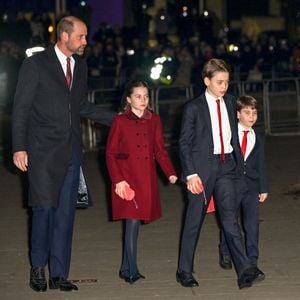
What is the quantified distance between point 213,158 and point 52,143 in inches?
45.9

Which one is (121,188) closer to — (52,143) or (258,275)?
(52,143)

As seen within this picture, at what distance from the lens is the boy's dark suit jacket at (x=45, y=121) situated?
26.4ft

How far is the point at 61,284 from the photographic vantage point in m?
8.16

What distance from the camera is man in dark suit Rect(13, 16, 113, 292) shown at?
8.04 m

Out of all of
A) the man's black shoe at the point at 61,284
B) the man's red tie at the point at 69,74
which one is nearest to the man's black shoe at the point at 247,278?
the man's black shoe at the point at 61,284

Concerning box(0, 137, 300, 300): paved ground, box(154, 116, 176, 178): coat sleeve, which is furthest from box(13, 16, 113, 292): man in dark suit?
box(154, 116, 176, 178): coat sleeve

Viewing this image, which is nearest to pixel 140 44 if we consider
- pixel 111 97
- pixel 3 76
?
pixel 3 76

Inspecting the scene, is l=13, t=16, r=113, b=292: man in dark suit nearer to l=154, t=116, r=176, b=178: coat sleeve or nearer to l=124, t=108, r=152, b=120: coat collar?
l=124, t=108, r=152, b=120: coat collar

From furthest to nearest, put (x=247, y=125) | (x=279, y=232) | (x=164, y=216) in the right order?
(x=164, y=216) → (x=279, y=232) → (x=247, y=125)

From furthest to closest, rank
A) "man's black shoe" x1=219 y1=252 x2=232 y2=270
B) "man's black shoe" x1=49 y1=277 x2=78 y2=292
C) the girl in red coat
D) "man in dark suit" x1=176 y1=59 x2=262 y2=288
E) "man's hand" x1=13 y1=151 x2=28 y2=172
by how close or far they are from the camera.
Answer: "man's black shoe" x1=219 y1=252 x2=232 y2=270 < the girl in red coat < "man's black shoe" x1=49 y1=277 x2=78 y2=292 < "man in dark suit" x1=176 y1=59 x2=262 y2=288 < "man's hand" x1=13 y1=151 x2=28 y2=172

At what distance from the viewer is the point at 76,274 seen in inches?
345

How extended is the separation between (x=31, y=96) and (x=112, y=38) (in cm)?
2113

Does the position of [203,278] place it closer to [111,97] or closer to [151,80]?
[111,97]

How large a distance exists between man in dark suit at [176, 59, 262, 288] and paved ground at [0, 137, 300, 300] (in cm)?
27
